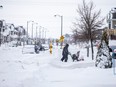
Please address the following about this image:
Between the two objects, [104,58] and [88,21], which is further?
[88,21]

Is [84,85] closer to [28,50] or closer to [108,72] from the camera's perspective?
[108,72]

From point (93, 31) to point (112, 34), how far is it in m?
19.6

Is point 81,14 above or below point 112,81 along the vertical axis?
above

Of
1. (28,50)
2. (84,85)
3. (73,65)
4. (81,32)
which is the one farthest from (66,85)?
(28,50)

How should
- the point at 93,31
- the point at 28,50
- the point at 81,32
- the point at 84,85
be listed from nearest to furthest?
1. the point at 84,85
2. the point at 93,31
3. the point at 81,32
4. the point at 28,50

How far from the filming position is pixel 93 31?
32250mm

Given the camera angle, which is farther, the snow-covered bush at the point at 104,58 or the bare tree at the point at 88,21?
the bare tree at the point at 88,21

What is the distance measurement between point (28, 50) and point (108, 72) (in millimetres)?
27039

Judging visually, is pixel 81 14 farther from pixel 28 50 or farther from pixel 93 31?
pixel 28 50

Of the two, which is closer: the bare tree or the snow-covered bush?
the snow-covered bush

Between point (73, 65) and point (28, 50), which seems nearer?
point (73, 65)

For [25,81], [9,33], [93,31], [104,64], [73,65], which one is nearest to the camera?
[25,81]

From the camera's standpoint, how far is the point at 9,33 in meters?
118

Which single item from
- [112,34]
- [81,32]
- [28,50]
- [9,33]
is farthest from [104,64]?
[9,33]
